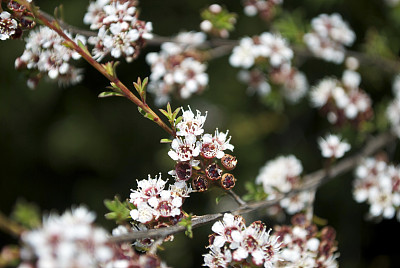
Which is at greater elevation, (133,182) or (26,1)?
(133,182)

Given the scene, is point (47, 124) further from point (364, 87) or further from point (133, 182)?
point (364, 87)

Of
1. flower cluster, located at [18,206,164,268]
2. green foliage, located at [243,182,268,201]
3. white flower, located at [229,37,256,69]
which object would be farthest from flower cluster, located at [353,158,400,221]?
flower cluster, located at [18,206,164,268]

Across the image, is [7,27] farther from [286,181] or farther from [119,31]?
[286,181]

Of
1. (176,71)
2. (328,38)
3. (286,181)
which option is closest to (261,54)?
(176,71)

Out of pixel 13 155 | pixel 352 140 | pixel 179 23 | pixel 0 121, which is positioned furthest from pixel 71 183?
pixel 352 140

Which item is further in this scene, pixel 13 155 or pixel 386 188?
pixel 13 155

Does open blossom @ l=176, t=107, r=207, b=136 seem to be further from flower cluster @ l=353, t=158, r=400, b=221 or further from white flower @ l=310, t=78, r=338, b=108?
white flower @ l=310, t=78, r=338, b=108
